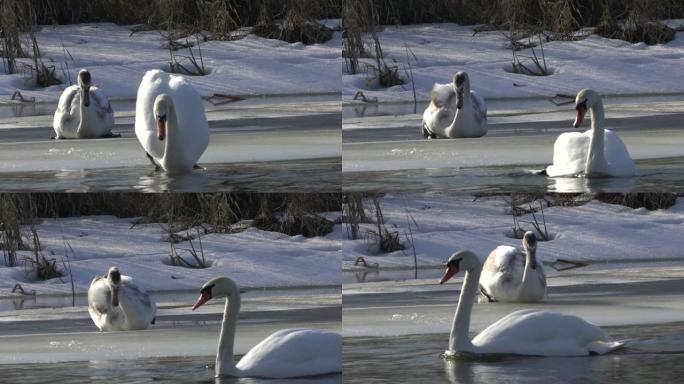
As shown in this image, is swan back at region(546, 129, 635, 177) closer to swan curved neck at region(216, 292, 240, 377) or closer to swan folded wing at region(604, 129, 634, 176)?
swan folded wing at region(604, 129, 634, 176)

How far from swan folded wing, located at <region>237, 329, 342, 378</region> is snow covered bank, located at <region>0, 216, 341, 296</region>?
1075 millimetres

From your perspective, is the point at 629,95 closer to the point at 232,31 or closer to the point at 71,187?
the point at 232,31

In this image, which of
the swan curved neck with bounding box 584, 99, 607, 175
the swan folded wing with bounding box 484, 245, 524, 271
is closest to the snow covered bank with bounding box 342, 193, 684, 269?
the swan folded wing with bounding box 484, 245, 524, 271

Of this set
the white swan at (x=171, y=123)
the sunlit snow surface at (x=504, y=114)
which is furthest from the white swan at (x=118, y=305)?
the white swan at (x=171, y=123)

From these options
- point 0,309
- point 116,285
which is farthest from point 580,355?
point 0,309

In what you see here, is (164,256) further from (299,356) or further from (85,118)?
(299,356)

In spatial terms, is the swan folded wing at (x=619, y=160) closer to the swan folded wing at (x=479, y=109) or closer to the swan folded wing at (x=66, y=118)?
the swan folded wing at (x=479, y=109)

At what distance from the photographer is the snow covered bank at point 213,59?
8.16 m

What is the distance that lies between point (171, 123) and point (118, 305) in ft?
8.59

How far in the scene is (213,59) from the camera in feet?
29.0

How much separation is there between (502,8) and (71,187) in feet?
8.12

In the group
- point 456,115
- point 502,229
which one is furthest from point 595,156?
point 502,229

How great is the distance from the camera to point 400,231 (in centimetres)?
886

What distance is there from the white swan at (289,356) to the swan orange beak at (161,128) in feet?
3.28
